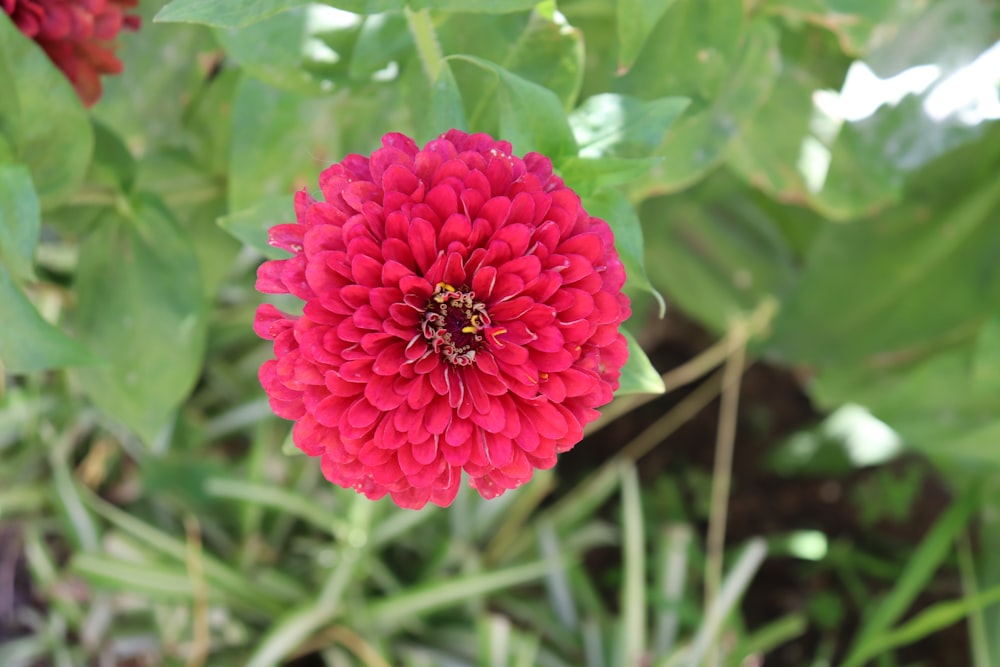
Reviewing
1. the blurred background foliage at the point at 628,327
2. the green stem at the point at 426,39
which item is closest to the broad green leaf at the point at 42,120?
the blurred background foliage at the point at 628,327

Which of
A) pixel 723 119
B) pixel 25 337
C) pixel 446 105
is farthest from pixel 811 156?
pixel 25 337

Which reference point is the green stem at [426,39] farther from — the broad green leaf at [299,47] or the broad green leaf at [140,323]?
the broad green leaf at [140,323]

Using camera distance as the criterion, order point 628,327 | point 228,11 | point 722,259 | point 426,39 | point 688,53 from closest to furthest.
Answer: point 228,11, point 426,39, point 688,53, point 628,327, point 722,259

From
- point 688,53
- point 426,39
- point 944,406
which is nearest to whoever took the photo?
point 426,39

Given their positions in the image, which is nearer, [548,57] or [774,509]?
[548,57]

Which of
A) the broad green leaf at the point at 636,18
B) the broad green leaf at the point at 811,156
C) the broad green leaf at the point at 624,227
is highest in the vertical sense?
the broad green leaf at the point at 636,18

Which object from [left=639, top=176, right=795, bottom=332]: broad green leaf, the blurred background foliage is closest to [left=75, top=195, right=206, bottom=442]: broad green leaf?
the blurred background foliage

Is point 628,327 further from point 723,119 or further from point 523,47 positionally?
point 523,47
